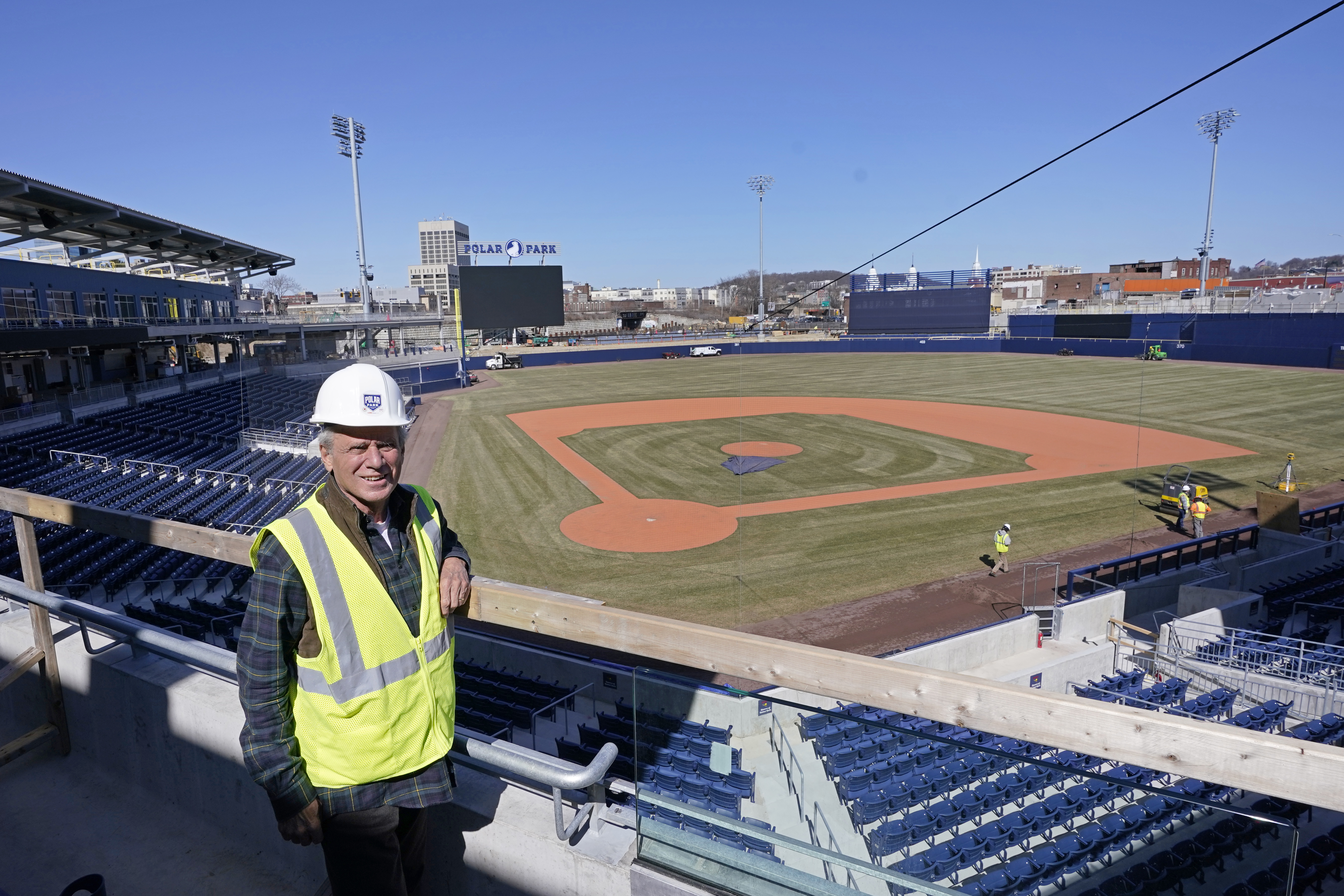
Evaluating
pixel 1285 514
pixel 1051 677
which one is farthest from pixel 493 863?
pixel 1285 514

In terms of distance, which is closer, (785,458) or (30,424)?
(30,424)

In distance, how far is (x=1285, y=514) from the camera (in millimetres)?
17203

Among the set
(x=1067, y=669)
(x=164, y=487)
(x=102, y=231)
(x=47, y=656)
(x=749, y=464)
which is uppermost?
(x=102, y=231)

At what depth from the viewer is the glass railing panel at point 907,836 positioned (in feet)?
6.98

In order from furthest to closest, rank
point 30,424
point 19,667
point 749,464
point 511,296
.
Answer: point 511,296 < point 749,464 < point 30,424 < point 19,667

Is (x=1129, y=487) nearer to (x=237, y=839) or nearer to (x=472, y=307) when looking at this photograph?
(x=237, y=839)

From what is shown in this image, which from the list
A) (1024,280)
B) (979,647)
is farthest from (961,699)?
(1024,280)

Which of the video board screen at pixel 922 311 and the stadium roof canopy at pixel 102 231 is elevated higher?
the stadium roof canopy at pixel 102 231

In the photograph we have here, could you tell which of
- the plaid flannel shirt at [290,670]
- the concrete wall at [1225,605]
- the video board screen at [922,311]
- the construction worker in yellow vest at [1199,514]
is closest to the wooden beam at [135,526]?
the plaid flannel shirt at [290,670]

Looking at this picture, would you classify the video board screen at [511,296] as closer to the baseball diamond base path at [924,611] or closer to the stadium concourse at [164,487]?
the stadium concourse at [164,487]

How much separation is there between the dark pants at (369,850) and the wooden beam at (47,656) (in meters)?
2.39

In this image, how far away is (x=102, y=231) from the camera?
100 ft

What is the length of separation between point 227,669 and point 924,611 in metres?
13.1

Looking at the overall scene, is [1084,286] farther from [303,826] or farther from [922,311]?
[303,826]
